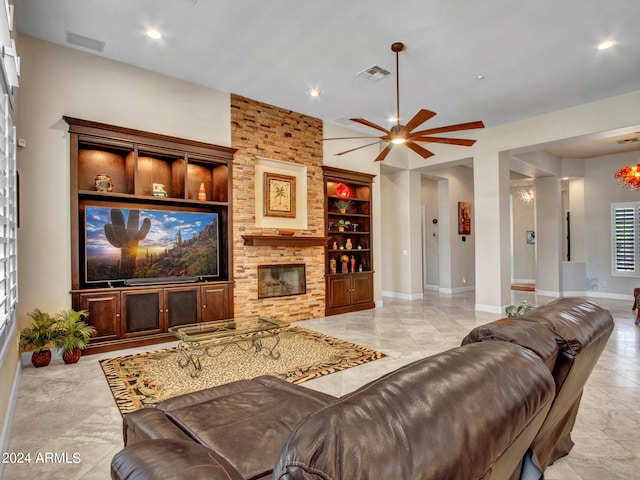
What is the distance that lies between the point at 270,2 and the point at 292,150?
2976mm

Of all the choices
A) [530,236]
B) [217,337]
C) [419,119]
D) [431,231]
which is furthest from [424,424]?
[530,236]

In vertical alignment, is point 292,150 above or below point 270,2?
below

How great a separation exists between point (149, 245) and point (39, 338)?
1585mm

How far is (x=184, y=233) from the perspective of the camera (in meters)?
5.29

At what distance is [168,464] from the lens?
93 cm

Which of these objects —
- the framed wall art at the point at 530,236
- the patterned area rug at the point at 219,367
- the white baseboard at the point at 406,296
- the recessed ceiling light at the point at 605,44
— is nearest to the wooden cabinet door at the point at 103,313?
the patterned area rug at the point at 219,367

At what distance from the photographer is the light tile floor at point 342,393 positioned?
7.06 ft

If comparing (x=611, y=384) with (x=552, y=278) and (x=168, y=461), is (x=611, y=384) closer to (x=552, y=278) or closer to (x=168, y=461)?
(x=168, y=461)

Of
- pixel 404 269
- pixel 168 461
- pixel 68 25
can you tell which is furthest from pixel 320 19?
pixel 404 269

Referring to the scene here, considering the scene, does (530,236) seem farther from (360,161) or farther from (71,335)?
(71,335)

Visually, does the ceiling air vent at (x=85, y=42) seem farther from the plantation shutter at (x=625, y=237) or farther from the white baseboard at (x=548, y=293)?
the plantation shutter at (x=625, y=237)

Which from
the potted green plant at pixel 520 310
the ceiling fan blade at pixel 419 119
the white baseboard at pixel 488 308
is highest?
the ceiling fan blade at pixel 419 119

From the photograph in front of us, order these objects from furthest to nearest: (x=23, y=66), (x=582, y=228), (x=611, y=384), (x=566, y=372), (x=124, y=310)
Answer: (x=582, y=228) → (x=124, y=310) → (x=23, y=66) → (x=611, y=384) → (x=566, y=372)

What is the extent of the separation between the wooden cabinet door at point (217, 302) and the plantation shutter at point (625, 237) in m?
8.87
